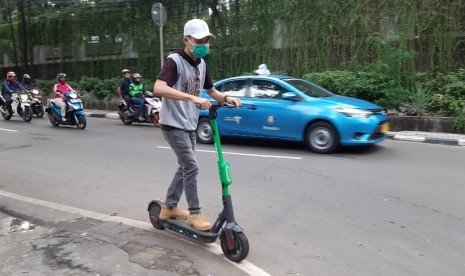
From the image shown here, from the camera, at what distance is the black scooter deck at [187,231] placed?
4117 millimetres

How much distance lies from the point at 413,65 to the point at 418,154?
572cm

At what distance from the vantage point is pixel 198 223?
420cm

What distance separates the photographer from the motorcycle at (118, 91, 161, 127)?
13672mm

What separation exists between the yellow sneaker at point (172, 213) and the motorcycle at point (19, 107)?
12527 mm

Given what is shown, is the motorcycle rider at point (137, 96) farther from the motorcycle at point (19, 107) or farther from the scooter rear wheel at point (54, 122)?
the motorcycle at point (19, 107)

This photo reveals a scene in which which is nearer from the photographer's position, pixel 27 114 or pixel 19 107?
pixel 27 114

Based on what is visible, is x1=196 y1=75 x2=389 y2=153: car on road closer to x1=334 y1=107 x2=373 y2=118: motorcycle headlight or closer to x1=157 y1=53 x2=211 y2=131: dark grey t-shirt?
x1=334 y1=107 x2=373 y2=118: motorcycle headlight

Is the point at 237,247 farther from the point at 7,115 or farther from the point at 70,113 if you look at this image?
the point at 7,115

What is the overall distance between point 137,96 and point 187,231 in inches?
408

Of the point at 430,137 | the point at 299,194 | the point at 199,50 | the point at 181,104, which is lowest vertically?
the point at 299,194

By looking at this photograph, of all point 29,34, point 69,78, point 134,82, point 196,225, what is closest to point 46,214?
point 196,225

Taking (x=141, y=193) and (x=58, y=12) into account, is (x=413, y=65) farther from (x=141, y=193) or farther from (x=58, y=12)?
(x=58, y=12)

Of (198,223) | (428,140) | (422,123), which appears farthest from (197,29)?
(422,123)

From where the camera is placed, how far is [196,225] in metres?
4.20
